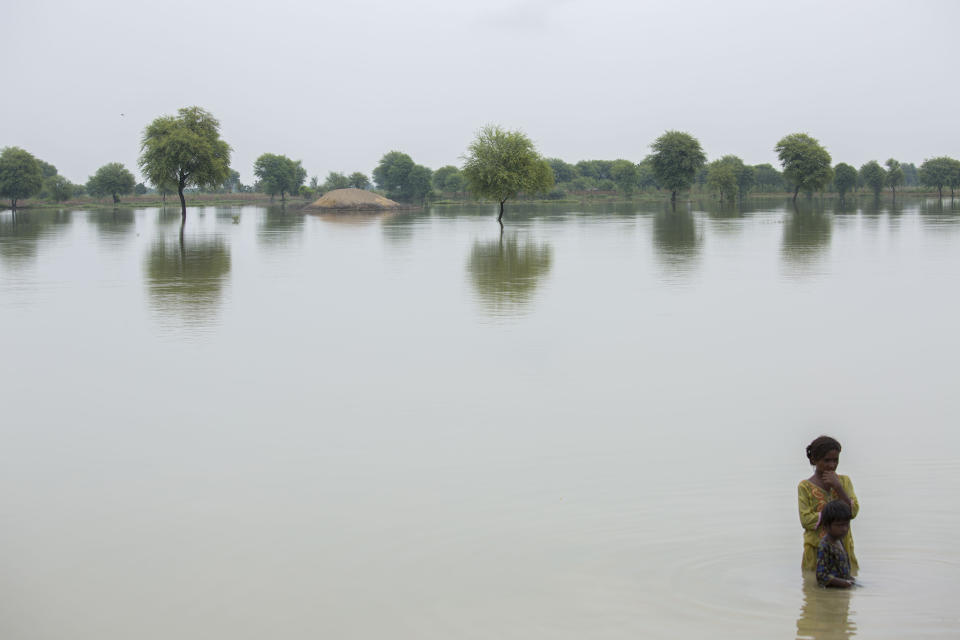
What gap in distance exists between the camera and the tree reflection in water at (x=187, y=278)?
1891cm

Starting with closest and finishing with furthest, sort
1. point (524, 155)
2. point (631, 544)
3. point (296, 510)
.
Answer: point (631, 544) → point (296, 510) → point (524, 155)

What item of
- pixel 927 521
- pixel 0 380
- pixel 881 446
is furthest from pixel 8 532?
pixel 881 446

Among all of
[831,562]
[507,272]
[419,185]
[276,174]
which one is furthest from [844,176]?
[831,562]

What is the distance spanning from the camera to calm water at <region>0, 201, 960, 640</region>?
5727mm

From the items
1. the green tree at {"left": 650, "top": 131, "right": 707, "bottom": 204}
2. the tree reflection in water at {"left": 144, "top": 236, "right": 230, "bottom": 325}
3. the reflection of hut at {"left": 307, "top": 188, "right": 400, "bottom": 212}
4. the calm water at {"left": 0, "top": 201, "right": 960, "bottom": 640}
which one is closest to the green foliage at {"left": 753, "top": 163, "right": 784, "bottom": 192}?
the green tree at {"left": 650, "top": 131, "right": 707, "bottom": 204}

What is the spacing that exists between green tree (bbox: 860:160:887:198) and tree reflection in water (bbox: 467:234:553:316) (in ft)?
471

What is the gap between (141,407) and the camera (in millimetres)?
10727

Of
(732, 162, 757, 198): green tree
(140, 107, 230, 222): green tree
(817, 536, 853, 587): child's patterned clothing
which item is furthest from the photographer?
(732, 162, 757, 198): green tree

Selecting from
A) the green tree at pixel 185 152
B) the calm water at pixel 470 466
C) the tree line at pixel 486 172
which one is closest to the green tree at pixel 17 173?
the tree line at pixel 486 172

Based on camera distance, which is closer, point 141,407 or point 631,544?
point 631,544

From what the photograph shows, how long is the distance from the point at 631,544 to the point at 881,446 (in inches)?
155

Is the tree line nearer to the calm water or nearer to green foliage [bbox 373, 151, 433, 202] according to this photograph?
green foliage [bbox 373, 151, 433, 202]

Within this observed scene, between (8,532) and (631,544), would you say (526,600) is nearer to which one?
(631,544)

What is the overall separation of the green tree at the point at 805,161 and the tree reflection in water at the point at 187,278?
9874 centimetres
